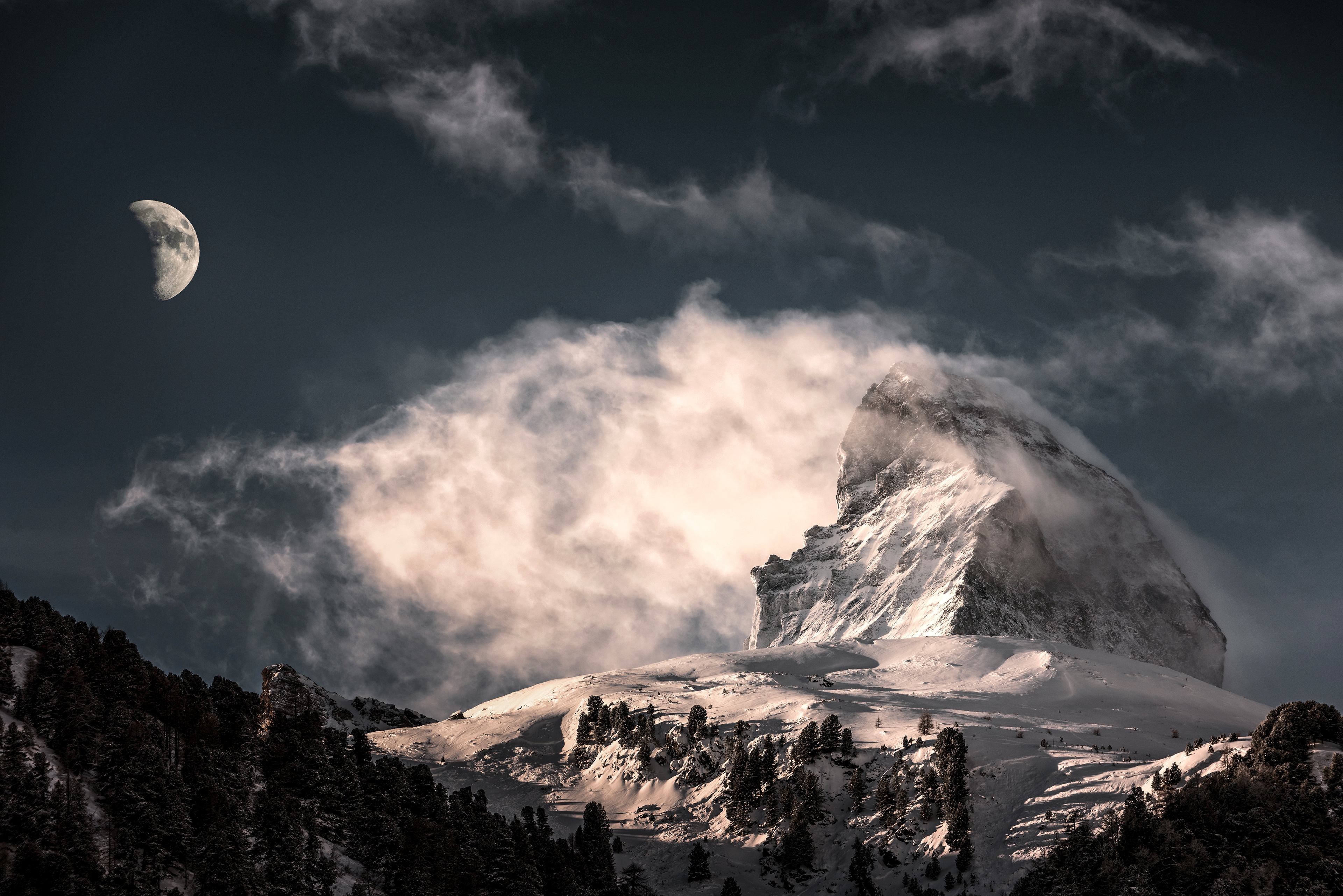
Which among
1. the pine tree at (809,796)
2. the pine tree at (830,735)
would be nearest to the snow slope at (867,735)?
the pine tree at (809,796)

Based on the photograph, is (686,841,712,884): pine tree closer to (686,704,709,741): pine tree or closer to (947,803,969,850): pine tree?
(947,803,969,850): pine tree

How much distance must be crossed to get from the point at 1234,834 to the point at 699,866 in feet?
123

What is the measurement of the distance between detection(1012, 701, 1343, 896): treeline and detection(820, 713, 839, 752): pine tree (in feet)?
82.7

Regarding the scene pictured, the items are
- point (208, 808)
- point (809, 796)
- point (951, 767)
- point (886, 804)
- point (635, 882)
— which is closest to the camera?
point (208, 808)

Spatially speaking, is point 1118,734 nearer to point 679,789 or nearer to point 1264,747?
point 1264,747

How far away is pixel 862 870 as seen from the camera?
218ft

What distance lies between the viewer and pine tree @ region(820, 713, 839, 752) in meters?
82.8

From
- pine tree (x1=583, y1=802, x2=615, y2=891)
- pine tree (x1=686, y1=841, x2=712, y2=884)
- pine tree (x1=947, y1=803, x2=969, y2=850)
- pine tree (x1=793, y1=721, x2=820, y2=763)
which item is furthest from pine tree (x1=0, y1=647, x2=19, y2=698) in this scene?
pine tree (x1=947, y1=803, x2=969, y2=850)

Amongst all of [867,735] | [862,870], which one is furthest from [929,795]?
[867,735]

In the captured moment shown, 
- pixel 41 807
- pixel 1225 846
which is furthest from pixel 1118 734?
pixel 41 807

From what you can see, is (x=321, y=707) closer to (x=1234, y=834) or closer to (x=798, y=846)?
(x=798, y=846)

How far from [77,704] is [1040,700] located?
9257cm

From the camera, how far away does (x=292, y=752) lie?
219 feet

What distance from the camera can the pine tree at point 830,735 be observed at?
82750 millimetres
